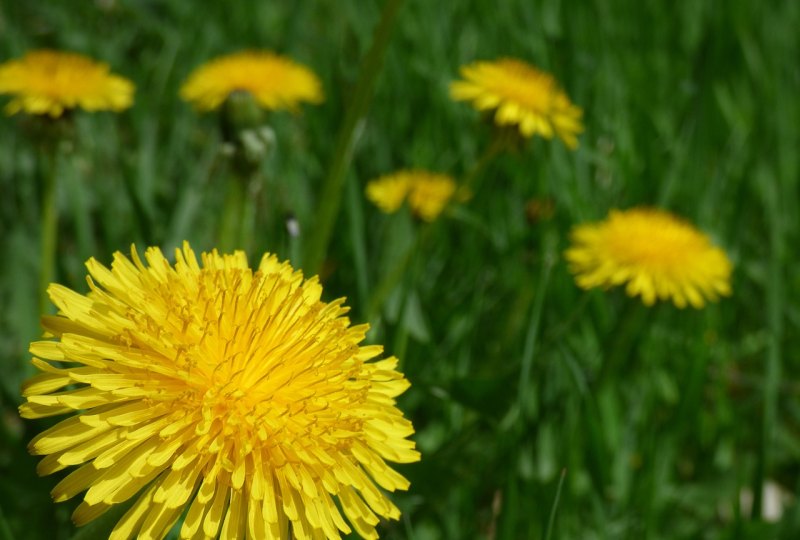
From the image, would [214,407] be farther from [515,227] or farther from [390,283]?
[515,227]

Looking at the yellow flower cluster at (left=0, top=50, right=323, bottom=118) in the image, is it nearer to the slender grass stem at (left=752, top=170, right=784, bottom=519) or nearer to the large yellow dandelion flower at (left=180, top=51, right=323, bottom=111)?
the large yellow dandelion flower at (left=180, top=51, right=323, bottom=111)

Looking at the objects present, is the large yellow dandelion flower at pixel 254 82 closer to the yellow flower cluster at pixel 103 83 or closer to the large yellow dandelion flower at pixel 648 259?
the yellow flower cluster at pixel 103 83

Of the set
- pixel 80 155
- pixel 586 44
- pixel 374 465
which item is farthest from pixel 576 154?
pixel 374 465

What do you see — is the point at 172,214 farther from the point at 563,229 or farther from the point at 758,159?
the point at 758,159

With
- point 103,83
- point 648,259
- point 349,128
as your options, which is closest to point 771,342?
point 648,259

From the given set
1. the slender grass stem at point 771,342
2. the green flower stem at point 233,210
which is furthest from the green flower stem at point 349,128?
the slender grass stem at point 771,342

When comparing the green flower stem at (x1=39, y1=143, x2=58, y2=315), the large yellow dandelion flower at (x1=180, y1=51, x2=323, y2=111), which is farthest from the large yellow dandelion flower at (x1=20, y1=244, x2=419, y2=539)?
the large yellow dandelion flower at (x1=180, y1=51, x2=323, y2=111)
